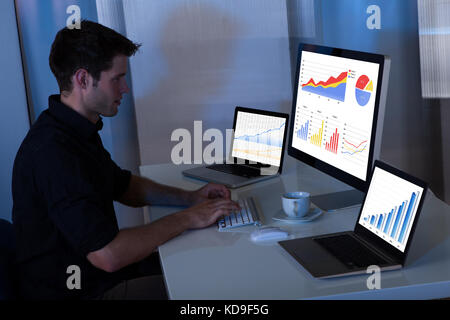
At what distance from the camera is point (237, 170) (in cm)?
220

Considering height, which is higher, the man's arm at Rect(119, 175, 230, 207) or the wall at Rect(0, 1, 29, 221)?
the wall at Rect(0, 1, 29, 221)

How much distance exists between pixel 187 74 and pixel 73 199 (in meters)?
1.57

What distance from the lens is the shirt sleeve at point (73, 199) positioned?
1.38 meters

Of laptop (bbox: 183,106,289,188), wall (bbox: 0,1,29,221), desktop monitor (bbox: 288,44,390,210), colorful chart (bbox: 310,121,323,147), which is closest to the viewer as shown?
desktop monitor (bbox: 288,44,390,210)

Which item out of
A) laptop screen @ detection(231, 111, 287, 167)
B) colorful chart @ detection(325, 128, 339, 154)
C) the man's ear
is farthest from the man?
laptop screen @ detection(231, 111, 287, 167)

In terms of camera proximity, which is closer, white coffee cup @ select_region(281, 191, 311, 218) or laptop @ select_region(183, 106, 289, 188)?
white coffee cup @ select_region(281, 191, 311, 218)

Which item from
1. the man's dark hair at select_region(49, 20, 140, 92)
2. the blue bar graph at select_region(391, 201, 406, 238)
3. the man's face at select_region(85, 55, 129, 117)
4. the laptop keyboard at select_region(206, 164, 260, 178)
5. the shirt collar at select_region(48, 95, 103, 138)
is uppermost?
the man's dark hair at select_region(49, 20, 140, 92)

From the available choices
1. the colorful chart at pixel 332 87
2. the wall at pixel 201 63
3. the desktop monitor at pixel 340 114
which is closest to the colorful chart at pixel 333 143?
the desktop monitor at pixel 340 114

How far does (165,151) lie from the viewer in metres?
2.91

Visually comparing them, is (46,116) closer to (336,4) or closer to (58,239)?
(58,239)

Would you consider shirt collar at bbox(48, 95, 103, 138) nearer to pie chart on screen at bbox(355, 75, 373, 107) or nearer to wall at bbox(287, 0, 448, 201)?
pie chart on screen at bbox(355, 75, 373, 107)

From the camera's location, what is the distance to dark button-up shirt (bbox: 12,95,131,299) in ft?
4.56

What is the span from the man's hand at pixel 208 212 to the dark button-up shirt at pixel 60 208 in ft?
0.73

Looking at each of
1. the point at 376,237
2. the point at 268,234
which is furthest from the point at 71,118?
the point at 376,237
